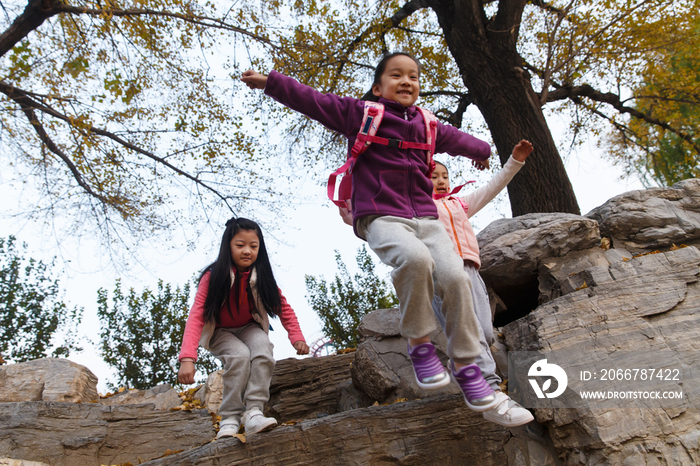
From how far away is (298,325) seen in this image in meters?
3.33

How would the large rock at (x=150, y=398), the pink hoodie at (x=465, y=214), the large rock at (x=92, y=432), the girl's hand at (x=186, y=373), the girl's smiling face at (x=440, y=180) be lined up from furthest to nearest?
the large rock at (x=150, y=398)
the girl's smiling face at (x=440, y=180)
the pink hoodie at (x=465, y=214)
the large rock at (x=92, y=432)
the girl's hand at (x=186, y=373)

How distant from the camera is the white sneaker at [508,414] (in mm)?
2295

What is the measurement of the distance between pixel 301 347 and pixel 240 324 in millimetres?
487

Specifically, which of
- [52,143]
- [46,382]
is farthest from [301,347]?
[52,143]

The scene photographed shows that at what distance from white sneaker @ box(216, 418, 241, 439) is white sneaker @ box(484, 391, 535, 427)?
1511 mm

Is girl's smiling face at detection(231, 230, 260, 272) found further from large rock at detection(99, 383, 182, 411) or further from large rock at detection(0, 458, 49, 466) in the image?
large rock at detection(99, 383, 182, 411)

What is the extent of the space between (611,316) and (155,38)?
7.05 metres

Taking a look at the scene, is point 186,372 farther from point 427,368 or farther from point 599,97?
point 599,97

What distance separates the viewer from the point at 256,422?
2736 millimetres

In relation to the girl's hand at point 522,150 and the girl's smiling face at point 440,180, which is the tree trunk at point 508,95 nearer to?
the girl's smiling face at point 440,180

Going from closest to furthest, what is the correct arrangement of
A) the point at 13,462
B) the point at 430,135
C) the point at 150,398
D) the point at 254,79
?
the point at 254,79
the point at 430,135
the point at 13,462
the point at 150,398

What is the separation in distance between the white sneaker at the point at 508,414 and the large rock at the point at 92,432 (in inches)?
93.2

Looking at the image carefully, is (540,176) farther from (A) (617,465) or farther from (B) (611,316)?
(A) (617,465)

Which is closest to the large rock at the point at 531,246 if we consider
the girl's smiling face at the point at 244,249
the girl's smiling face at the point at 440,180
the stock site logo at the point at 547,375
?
the girl's smiling face at the point at 440,180
